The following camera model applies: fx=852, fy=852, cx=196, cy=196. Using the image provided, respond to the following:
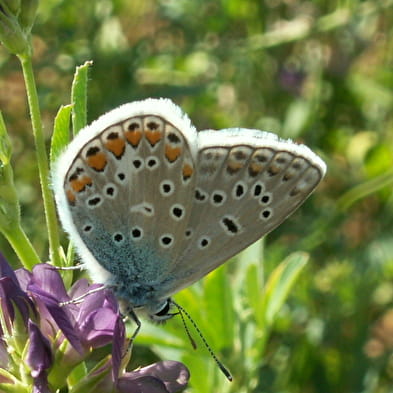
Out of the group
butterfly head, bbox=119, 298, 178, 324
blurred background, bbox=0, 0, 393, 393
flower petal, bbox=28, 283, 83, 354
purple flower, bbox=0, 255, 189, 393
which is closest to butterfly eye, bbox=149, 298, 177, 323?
butterfly head, bbox=119, 298, 178, 324

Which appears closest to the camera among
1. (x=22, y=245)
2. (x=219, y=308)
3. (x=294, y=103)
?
(x=22, y=245)

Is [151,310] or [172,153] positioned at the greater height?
[172,153]

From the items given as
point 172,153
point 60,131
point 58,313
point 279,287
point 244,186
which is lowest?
point 279,287

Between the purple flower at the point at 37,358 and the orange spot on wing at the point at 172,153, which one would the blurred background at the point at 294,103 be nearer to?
the orange spot on wing at the point at 172,153

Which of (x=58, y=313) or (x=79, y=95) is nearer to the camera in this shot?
(x=58, y=313)

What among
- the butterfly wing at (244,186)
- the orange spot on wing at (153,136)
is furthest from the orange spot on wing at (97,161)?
the butterfly wing at (244,186)

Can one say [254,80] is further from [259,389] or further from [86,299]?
[86,299]

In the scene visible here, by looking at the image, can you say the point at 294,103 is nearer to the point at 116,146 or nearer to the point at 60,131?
the point at 116,146

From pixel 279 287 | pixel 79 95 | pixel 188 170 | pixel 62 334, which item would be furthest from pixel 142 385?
pixel 279 287
